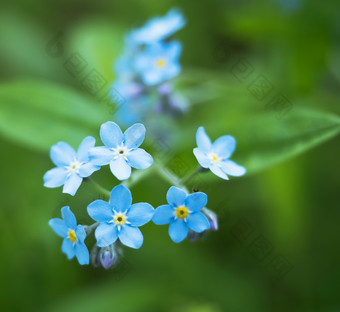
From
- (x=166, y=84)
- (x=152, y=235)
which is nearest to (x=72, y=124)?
(x=166, y=84)

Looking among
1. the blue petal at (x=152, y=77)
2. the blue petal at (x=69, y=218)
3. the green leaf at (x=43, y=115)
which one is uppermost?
the green leaf at (x=43, y=115)

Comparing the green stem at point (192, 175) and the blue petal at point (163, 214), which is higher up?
the green stem at point (192, 175)

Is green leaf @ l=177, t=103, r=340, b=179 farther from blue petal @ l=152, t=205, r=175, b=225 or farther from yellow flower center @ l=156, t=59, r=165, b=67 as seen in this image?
blue petal @ l=152, t=205, r=175, b=225

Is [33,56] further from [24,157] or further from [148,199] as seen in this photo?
[148,199]

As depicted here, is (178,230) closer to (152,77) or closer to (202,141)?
(202,141)

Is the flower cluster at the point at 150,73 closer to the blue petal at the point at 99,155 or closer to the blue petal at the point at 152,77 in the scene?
the blue petal at the point at 152,77

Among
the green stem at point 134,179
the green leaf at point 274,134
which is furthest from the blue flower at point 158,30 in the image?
the green stem at point 134,179

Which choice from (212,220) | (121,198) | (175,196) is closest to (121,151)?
(121,198)
